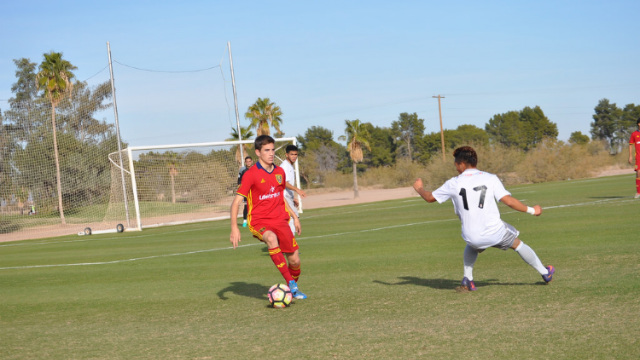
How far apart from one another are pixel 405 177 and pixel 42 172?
47.2 metres

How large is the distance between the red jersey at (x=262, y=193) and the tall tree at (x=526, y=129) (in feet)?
335

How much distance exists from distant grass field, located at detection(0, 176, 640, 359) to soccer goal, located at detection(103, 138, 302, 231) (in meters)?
15.3


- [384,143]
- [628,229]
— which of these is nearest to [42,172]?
[628,229]

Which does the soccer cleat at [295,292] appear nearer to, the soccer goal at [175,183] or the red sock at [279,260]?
the red sock at [279,260]

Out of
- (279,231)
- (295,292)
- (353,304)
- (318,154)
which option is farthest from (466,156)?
(318,154)

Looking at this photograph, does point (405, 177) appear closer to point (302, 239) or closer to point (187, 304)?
point (302, 239)

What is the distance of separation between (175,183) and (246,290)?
943 inches

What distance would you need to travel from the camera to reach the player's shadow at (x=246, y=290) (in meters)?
8.38

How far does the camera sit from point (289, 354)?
5.07 metres

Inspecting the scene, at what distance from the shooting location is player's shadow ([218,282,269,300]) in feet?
27.5

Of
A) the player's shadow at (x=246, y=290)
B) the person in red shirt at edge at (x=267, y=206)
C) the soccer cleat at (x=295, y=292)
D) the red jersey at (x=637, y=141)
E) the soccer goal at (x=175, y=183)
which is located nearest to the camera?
the person in red shirt at edge at (x=267, y=206)

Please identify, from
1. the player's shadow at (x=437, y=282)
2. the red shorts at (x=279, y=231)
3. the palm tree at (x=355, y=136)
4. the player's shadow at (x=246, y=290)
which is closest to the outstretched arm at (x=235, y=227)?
the red shorts at (x=279, y=231)

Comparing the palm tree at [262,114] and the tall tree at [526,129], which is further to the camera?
the tall tree at [526,129]

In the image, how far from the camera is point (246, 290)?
8867 millimetres
